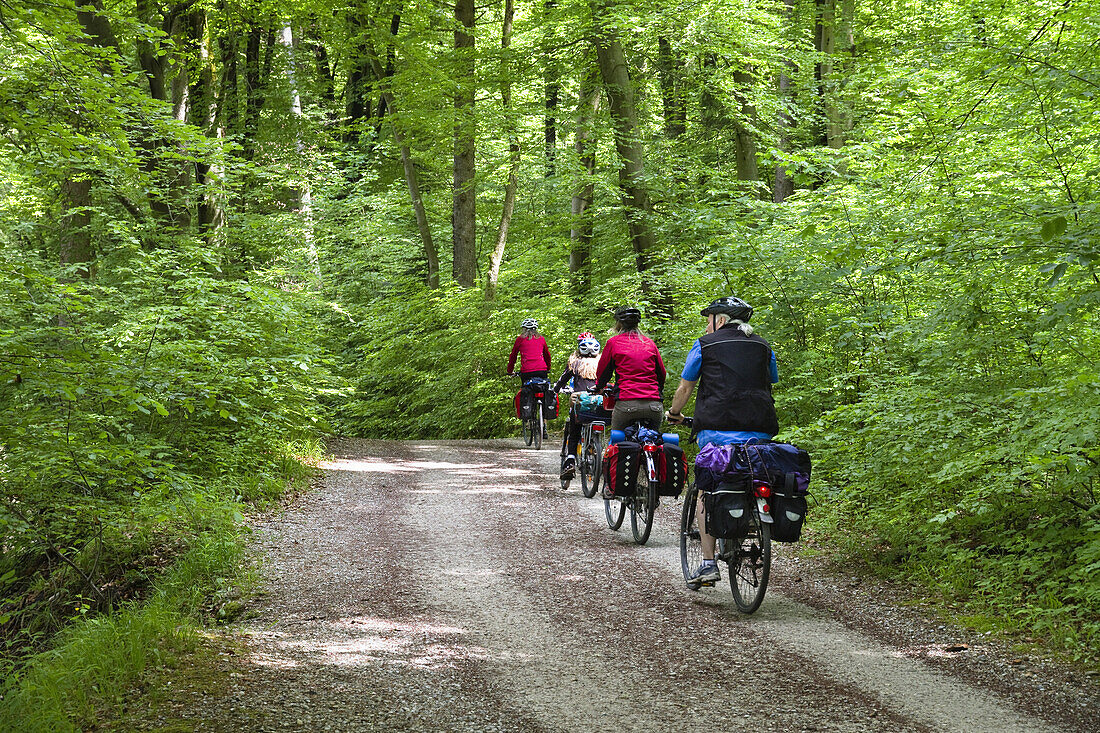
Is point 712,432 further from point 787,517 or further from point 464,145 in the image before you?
point 464,145

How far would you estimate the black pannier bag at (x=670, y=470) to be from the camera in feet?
25.9

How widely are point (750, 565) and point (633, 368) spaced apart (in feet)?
9.57

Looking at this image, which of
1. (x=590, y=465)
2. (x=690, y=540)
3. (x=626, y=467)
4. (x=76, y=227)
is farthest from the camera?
(x=76, y=227)

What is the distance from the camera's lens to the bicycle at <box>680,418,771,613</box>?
228 inches

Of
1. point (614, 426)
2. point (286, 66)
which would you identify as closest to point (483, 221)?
point (286, 66)

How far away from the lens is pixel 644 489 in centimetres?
823

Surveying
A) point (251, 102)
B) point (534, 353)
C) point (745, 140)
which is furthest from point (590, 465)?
point (251, 102)

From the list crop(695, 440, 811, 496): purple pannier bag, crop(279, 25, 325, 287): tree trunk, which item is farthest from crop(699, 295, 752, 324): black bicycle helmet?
crop(279, 25, 325, 287): tree trunk

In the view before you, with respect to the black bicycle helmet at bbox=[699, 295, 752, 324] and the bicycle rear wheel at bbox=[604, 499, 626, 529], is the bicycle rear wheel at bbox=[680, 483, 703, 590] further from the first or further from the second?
the bicycle rear wheel at bbox=[604, 499, 626, 529]

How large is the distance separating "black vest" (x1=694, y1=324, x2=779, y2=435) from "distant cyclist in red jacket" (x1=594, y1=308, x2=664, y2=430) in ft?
7.86

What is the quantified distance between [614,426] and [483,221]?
16.3m

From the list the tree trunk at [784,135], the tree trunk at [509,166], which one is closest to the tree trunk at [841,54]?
the tree trunk at [784,135]

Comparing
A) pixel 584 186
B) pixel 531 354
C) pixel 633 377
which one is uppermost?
pixel 584 186

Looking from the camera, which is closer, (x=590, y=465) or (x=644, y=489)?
(x=644, y=489)
